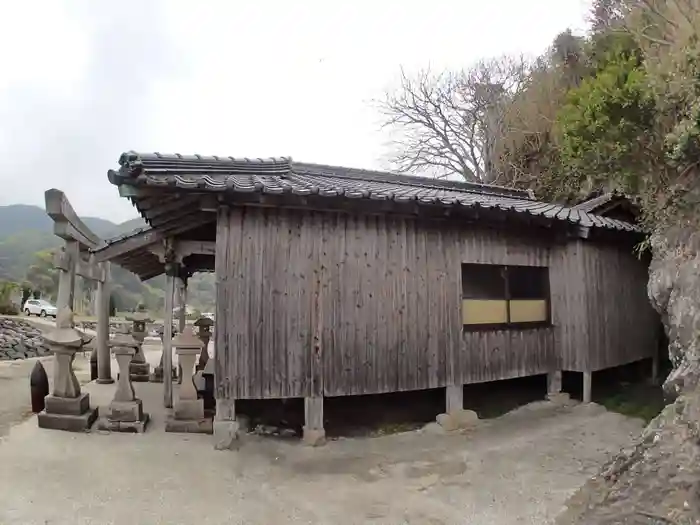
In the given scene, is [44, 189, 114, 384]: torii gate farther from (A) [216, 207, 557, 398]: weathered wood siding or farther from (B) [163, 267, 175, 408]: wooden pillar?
(A) [216, 207, 557, 398]: weathered wood siding

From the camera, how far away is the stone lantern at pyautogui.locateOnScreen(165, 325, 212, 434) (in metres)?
7.31

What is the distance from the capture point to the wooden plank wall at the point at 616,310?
919 cm

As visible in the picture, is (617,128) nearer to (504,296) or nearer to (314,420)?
(504,296)

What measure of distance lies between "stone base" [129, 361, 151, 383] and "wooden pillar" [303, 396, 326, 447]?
6915mm

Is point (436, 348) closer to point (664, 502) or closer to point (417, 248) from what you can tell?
point (417, 248)

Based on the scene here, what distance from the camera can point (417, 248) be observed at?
775 cm

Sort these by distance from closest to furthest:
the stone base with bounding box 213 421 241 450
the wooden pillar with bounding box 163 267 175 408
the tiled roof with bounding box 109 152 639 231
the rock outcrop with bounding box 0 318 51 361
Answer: the tiled roof with bounding box 109 152 639 231, the stone base with bounding box 213 421 241 450, the wooden pillar with bounding box 163 267 175 408, the rock outcrop with bounding box 0 318 51 361

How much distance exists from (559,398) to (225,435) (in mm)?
5930

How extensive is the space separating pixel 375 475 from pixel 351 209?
11.6ft

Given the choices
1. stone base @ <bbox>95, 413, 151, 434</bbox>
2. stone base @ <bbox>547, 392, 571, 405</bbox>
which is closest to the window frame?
stone base @ <bbox>547, 392, 571, 405</bbox>

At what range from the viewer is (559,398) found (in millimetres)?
8992

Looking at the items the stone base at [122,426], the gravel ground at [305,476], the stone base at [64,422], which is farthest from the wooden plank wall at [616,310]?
the stone base at [64,422]

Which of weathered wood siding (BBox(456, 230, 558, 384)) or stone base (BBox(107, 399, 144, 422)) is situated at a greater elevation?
weathered wood siding (BBox(456, 230, 558, 384))

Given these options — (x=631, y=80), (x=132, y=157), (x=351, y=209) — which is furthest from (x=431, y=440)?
(x=631, y=80)
